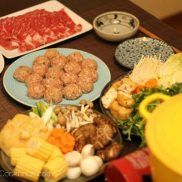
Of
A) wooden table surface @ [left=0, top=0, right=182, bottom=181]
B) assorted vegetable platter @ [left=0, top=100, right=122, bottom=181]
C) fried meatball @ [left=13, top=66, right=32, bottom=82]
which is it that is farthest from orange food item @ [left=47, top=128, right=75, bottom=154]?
fried meatball @ [left=13, top=66, right=32, bottom=82]

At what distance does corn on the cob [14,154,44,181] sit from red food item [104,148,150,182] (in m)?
0.20

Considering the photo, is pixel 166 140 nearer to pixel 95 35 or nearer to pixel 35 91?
pixel 35 91

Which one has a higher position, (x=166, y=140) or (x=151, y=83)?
(x=166, y=140)

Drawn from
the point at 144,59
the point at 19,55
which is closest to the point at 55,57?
the point at 19,55

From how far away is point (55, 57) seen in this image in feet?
5.11

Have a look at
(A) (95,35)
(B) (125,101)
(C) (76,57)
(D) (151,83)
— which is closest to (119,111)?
(B) (125,101)

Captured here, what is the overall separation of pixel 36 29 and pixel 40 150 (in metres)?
0.82

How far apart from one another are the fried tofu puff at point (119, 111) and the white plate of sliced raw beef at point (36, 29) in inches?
20.6

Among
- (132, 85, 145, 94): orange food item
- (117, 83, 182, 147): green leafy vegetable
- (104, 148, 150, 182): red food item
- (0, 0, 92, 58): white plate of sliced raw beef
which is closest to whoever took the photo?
(104, 148, 150, 182): red food item

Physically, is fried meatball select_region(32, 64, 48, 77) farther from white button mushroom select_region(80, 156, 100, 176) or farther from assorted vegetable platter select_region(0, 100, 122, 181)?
white button mushroom select_region(80, 156, 100, 176)

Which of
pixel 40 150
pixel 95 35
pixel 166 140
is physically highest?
pixel 166 140

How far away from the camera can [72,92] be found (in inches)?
54.6

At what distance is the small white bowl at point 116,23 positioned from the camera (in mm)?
1711

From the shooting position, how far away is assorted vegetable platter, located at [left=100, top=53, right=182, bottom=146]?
1.22 metres
